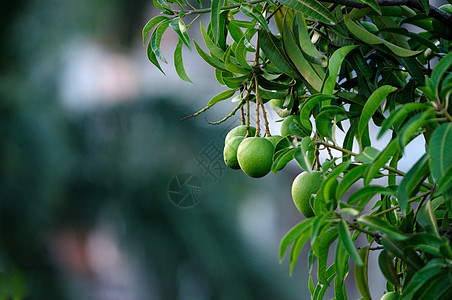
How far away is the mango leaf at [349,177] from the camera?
14.9 inches

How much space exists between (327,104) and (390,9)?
0.55 ft

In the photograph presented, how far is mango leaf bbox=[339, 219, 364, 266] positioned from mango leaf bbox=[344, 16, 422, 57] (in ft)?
0.70

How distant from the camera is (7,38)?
10.3ft

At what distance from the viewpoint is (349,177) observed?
1.28ft

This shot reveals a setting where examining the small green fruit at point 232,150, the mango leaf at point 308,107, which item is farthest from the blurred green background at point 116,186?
the mango leaf at point 308,107

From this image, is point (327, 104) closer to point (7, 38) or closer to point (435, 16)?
point (435, 16)

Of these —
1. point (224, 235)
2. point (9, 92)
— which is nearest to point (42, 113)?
point (9, 92)

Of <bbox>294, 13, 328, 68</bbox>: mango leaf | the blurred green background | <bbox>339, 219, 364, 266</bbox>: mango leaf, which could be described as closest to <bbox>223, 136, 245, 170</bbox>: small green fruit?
<bbox>294, 13, 328, 68</bbox>: mango leaf

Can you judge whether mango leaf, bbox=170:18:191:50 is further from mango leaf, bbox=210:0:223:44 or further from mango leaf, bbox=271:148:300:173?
mango leaf, bbox=271:148:300:173

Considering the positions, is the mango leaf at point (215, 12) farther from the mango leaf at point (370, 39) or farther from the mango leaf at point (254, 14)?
the mango leaf at point (370, 39)

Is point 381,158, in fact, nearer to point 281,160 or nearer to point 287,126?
point 281,160

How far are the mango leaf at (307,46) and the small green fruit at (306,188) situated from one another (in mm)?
111

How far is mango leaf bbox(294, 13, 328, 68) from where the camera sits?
48 centimetres

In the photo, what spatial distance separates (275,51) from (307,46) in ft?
0.13
